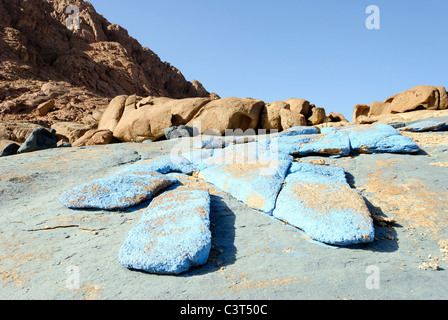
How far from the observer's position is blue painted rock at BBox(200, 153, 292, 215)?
2.41 metres

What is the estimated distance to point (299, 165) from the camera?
3.02 metres

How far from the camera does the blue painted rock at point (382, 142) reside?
11.7 ft

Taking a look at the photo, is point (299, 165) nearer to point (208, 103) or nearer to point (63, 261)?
point (63, 261)

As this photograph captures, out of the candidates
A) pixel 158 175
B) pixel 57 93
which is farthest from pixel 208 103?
pixel 57 93

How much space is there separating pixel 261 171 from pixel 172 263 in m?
1.47

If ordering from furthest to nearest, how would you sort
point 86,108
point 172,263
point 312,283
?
point 86,108 → point 172,263 → point 312,283

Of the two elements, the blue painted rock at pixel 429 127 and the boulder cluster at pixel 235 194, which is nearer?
the boulder cluster at pixel 235 194

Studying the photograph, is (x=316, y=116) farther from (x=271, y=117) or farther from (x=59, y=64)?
(x=59, y=64)

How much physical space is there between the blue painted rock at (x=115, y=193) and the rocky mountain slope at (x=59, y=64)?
12.3 metres

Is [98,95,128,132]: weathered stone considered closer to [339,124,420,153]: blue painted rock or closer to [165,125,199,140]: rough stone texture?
[165,125,199,140]: rough stone texture

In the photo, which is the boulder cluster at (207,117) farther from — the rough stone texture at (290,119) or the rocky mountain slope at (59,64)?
the rocky mountain slope at (59,64)

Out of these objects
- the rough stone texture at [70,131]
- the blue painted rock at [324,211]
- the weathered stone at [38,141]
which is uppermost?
the rough stone texture at [70,131]

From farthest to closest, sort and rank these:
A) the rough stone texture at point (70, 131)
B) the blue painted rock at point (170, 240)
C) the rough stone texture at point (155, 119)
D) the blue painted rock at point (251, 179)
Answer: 1. the rough stone texture at point (70, 131)
2. the rough stone texture at point (155, 119)
3. the blue painted rock at point (251, 179)
4. the blue painted rock at point (170, 240)

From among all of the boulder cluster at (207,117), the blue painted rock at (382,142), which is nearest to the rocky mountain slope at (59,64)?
the boulder cluster at (207,117)
